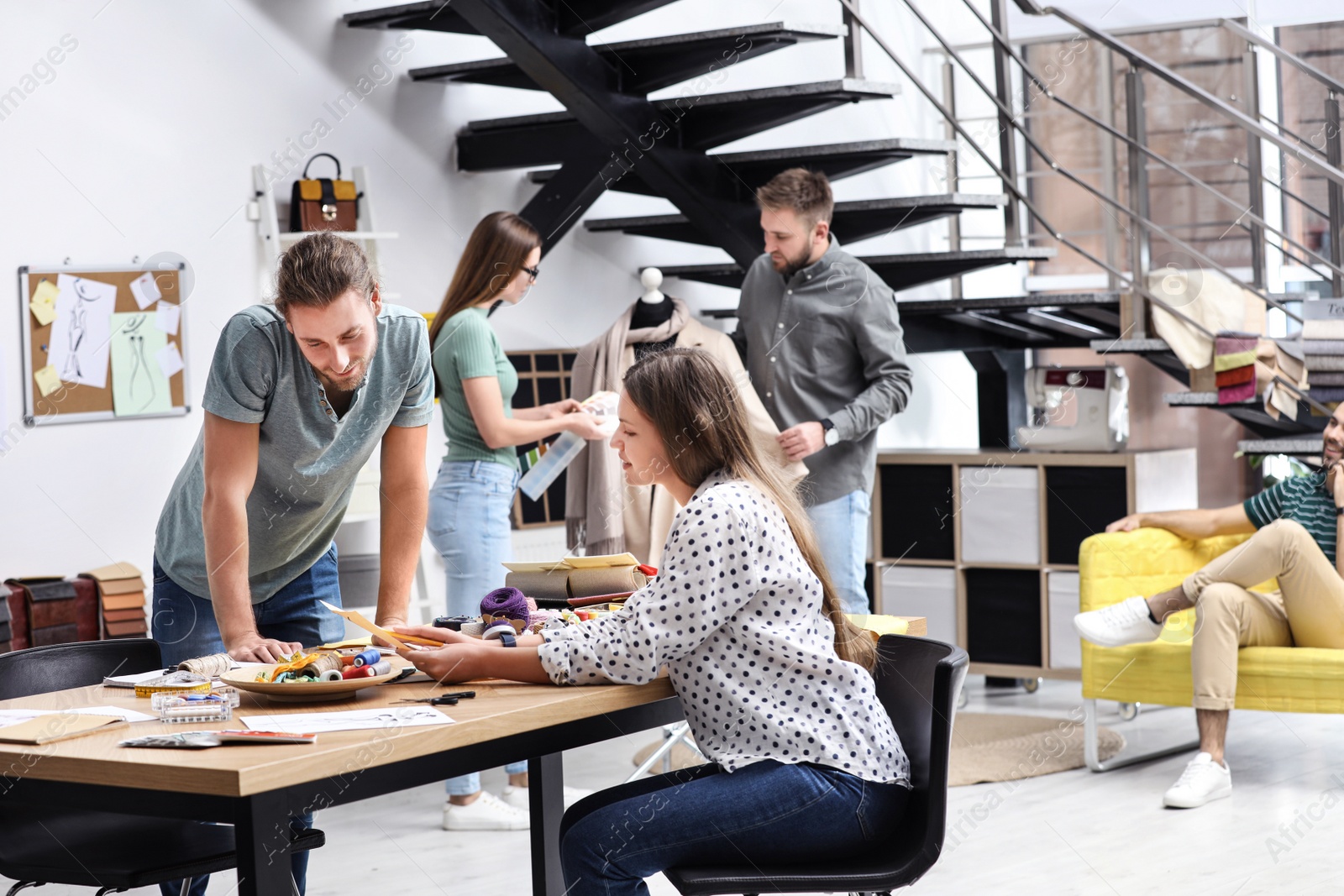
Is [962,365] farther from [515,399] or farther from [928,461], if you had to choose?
[515,399]

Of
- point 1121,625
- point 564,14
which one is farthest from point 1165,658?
point 564,14

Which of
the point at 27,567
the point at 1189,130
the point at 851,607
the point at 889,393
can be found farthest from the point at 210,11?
the point at 1189,130

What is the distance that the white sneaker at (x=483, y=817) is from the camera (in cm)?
379

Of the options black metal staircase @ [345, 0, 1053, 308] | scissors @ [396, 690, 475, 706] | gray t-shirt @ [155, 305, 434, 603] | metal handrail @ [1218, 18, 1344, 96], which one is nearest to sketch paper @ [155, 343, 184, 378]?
black metal staircase @ [345, 0, 1053, 308]

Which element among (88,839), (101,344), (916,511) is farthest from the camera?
(916,511)

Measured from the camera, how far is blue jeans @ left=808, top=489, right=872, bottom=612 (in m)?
3.92

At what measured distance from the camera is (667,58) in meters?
4.41

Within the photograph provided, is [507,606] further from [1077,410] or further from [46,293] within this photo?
[1077,410]

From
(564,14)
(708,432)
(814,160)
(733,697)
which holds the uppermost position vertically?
(564,14)

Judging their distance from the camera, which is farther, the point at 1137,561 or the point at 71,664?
the point at 1137,561

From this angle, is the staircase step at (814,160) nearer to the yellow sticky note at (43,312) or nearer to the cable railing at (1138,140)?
the cable railing at (1138,140)

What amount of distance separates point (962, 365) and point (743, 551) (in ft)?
17.1

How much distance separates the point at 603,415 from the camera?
373 centimetres

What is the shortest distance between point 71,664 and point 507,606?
2.44 feet
